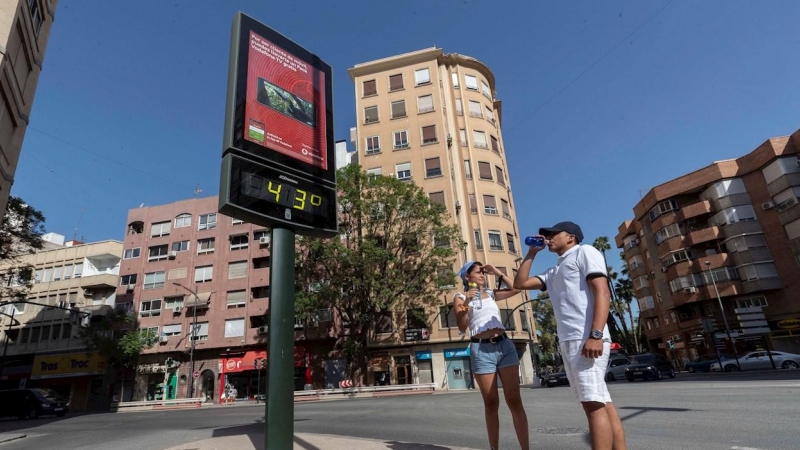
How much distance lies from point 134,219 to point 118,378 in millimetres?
14704

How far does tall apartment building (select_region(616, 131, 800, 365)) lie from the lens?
35.2m

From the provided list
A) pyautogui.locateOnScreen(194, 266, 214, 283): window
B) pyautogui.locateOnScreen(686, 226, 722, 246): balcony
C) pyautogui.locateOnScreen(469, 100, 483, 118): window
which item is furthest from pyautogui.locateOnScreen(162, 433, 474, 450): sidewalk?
pyautogui.locateOnScreen(686, 226, 722, 246): balcony

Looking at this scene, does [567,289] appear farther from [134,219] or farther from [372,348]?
[134,219]

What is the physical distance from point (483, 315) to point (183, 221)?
43.4 m

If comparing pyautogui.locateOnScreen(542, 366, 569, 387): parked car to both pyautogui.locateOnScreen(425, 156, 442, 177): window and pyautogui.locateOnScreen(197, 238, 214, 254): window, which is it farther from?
pyautogui.locateOnScreen(197, 238, 214, 254): window

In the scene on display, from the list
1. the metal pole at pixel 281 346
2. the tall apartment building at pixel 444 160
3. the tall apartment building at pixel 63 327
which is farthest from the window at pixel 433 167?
→ the metal pole at pixel 281 346

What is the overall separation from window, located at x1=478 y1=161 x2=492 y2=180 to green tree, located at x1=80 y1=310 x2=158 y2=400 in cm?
3023

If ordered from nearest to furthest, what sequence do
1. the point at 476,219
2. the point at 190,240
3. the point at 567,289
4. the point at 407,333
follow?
1. the point at 567,289
2. the point at 407,333
3. the point at 476,219
4. the point at 190,240

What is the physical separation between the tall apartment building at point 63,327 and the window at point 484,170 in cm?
3572

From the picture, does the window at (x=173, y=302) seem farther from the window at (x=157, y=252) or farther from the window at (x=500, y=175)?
the window at (x=500, y=175)

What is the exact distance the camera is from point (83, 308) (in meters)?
40.8

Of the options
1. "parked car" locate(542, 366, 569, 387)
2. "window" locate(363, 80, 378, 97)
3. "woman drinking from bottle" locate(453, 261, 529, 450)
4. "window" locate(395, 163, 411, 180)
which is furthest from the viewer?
"window" locate(363, 80, 378, 97)

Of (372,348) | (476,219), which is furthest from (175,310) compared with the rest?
(476,219)

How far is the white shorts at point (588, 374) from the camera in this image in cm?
287
